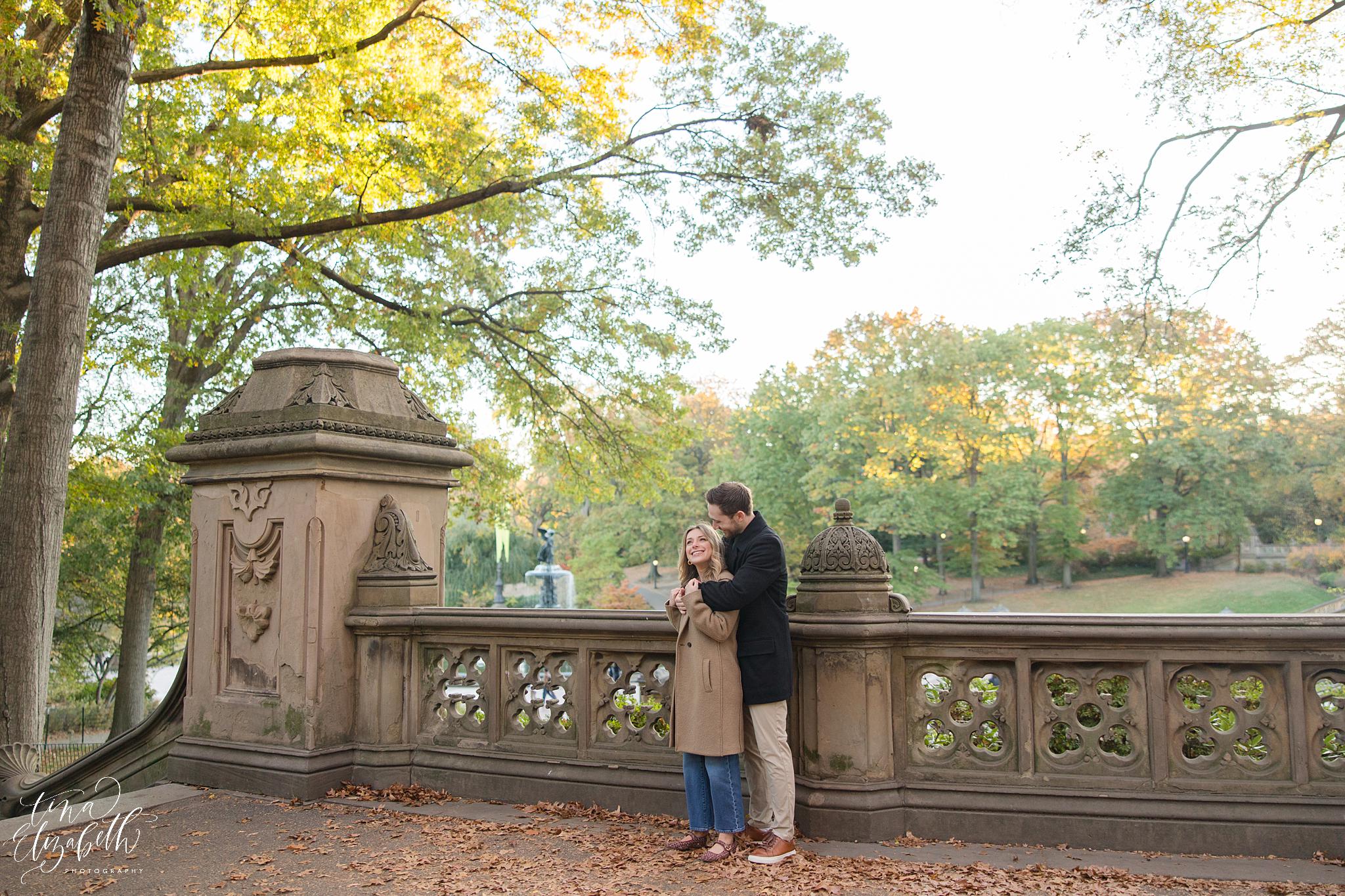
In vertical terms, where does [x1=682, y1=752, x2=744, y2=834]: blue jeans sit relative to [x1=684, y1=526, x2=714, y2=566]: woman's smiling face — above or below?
below

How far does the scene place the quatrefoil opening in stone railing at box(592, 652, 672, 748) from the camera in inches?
212

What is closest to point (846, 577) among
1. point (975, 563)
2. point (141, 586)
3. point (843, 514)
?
point (843, 514)

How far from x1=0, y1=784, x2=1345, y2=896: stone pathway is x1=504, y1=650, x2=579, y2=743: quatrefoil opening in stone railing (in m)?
0.53

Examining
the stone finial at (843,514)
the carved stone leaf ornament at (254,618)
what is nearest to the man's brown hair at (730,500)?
the stone finial at (843,514)

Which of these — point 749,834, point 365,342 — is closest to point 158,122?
point 365,342

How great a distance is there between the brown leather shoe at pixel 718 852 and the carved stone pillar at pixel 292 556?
2.62 meters

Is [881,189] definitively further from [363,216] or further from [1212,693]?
[1212,693]

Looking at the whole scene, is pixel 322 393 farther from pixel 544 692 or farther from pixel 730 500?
pixel 730 500

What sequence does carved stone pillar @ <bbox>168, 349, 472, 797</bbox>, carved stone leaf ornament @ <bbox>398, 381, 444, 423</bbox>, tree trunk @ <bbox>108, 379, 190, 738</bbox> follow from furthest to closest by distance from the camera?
1. tree trunk @ <bbox>108, 379, 190, 738</bbox>
2. carved stone leaf ornament @ <bbox>398, 381, 444, 423</bbox>
3. carved stone pillar @ <bbox>168, 349, 472, 797</bbox>

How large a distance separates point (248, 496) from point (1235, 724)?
18.8 ft

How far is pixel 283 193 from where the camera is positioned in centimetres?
1226

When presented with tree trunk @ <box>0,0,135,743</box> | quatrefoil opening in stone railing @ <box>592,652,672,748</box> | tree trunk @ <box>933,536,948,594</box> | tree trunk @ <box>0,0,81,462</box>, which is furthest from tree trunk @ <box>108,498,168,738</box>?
tree trunk @ <box>933,536,948,594</box>

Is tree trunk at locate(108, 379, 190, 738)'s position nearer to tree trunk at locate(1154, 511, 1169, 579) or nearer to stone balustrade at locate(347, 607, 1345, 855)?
stone balustrade at locate(347, 607, 1345, 855)

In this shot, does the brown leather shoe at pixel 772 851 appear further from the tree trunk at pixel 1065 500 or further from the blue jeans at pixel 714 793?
the tree trunk at pixel 1065 500
